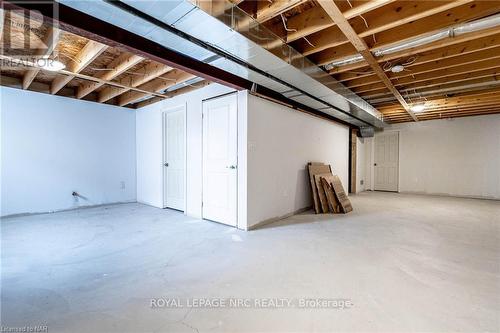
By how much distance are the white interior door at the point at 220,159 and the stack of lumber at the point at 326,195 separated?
1956 mm

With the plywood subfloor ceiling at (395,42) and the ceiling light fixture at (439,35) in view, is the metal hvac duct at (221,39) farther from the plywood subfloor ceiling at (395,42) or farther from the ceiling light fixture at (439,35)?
the ceiling light fixture at (439,35)

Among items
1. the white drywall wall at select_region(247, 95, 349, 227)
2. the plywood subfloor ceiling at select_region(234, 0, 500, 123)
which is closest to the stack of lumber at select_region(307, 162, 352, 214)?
the white drywall wall at select_region(247, 95, 349, 227)

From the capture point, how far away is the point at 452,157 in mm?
7172

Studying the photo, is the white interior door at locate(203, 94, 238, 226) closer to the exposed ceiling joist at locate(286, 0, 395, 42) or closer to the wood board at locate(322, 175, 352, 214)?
the exposed ceiling joist at locate(286, 0, 395, 42)

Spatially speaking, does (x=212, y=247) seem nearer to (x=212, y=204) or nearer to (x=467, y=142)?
(x=212, y=204)

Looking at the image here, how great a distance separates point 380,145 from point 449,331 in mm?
8069

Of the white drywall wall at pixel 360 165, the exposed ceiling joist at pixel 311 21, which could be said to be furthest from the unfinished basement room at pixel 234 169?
the white drywall wall at pixel 360 165

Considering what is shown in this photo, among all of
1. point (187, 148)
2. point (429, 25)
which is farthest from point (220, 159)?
point (429, 25)

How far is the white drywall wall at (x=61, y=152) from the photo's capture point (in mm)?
4359

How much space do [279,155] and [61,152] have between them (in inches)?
178

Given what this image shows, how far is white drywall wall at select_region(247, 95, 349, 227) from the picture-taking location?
371 centimetres

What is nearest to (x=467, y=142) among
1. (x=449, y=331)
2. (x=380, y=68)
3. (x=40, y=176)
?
(x=380, y=68)

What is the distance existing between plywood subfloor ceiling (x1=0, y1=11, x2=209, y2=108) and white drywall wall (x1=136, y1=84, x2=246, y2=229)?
0.26 m

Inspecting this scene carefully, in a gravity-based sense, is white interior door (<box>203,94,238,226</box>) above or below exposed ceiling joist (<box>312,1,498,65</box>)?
below
